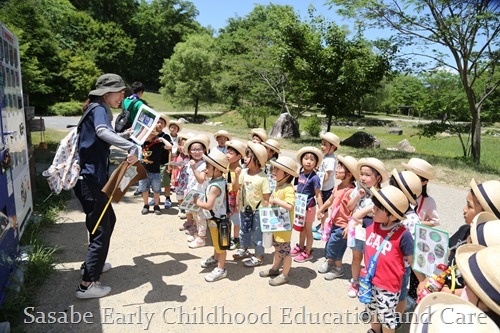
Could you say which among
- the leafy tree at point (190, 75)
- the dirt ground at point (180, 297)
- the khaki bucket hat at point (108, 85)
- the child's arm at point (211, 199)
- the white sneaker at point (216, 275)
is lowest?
the dirt ground at point (180, 297)

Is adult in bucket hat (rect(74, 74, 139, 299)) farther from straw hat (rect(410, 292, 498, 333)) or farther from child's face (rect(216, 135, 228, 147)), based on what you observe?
straw hat (rect(410, 292, 498, 333))

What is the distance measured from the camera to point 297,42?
15203 mm

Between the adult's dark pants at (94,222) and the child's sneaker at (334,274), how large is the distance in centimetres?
255

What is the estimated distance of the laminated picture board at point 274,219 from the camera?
12.4 feet

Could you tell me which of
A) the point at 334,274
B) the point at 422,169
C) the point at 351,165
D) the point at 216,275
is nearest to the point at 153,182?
the point at 216,275

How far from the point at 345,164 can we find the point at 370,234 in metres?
1.17

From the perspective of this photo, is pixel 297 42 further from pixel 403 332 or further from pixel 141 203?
pixel 403 332

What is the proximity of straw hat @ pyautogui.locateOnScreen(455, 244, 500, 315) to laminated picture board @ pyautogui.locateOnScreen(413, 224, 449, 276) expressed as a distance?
3.19 feet

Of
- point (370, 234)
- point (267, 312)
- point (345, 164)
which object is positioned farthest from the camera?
point (345, 164)

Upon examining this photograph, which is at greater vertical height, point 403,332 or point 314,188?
point 314,188

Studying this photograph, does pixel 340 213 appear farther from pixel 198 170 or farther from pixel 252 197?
pixel 198 170

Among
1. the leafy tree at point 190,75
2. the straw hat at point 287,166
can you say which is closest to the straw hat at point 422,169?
the straw hat at point 287,166

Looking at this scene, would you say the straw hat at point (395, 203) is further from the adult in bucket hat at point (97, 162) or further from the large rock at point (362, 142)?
the large rock at point (362, 142)

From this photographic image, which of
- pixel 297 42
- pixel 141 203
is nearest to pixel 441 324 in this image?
pixel 141 203
